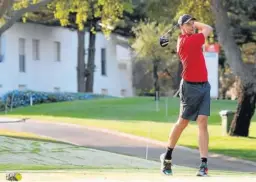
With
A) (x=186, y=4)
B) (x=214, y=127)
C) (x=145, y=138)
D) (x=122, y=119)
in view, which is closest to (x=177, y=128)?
(x=145, y=138)

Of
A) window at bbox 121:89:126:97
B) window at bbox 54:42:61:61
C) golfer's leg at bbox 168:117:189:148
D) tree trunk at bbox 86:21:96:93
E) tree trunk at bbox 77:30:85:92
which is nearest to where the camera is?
golfer's leg at bbox 168:117:189:148

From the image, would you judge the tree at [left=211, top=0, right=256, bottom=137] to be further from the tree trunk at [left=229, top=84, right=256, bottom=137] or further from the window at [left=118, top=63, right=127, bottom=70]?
the window at [left=118, top=63, right=127, bottom=70]

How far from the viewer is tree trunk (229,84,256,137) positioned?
2234 centimetres

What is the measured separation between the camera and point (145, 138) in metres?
22.2

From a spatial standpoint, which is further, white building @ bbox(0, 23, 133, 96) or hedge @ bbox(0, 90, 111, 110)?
white building @ bbox(0, 23, 133, 96)

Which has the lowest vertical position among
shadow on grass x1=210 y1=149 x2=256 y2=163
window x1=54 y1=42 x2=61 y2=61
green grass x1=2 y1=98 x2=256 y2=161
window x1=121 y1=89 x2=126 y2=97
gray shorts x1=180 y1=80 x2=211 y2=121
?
shadow on grass x1=210 y1=149 x2=256 y2=163

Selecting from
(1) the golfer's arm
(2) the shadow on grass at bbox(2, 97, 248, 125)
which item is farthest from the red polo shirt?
(2) the shadow on grass at bbox(2, 97, 248, 125)

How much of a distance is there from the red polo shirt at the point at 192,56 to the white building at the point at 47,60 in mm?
34021

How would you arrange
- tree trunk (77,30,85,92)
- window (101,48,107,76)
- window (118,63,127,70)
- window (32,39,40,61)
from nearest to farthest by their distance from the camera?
tree trunk (77,30,85,92) → window (32,39,40,61) → window (101,48,107,76) → window (118,63,127,70)

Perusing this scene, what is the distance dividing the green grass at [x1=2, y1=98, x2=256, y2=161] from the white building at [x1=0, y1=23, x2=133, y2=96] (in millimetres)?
8664

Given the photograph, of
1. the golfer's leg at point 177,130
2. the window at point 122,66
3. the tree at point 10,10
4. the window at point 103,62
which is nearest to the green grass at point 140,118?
the tree at point 10,10

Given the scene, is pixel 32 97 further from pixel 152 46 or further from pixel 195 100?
pixel 195 100

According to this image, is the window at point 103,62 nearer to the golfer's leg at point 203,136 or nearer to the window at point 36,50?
the window at point 36,50

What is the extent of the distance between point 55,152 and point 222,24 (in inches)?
310
